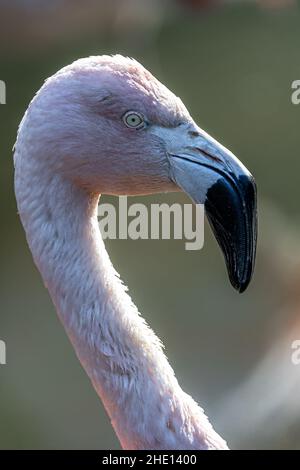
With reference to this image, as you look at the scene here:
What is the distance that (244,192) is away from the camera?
142 cm

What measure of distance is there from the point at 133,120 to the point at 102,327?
1.17 feet

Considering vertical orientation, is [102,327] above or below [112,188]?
below

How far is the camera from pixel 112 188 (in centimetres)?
151

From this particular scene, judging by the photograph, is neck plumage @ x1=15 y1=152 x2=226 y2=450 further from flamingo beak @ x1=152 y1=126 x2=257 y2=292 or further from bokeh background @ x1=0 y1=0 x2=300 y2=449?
bokeh background @ x1=0 y1=0 x2=300 y2=449

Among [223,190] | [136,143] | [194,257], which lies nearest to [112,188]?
[136,143]

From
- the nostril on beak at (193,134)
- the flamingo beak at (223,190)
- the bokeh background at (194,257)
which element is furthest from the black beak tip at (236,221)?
the bokeh background at (194,257)

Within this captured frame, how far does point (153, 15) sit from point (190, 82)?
0.51 m

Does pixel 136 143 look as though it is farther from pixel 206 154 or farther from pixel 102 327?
pixel 102 327

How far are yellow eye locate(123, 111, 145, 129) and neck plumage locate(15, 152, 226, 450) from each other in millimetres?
144

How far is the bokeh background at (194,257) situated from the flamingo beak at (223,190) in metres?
1.89

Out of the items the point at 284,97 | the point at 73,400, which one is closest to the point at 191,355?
the point at 73,400

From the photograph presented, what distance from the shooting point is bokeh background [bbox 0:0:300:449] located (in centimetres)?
350

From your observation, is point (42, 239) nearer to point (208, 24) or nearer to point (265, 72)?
point (265, 72)

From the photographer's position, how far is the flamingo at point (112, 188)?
1438mm
